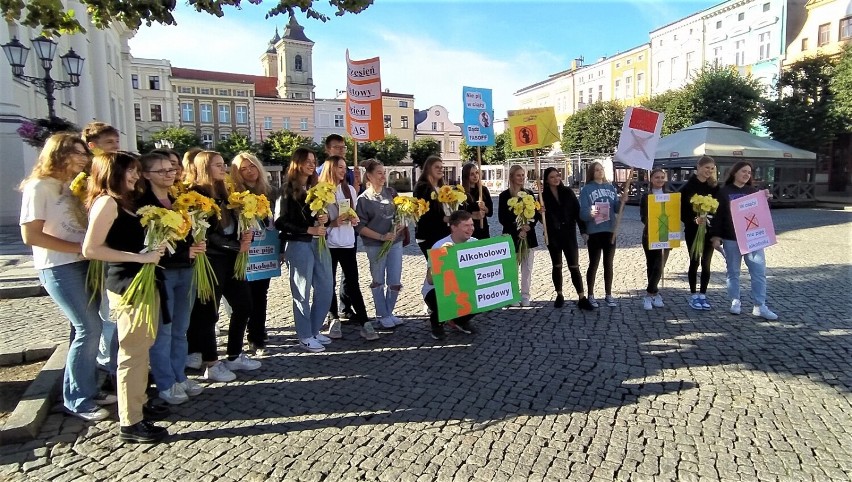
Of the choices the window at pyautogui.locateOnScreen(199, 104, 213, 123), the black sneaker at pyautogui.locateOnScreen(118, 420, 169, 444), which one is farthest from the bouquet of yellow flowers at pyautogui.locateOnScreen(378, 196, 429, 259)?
the window at pyautogui.locateOnScreen(199, 104, 213, 123)

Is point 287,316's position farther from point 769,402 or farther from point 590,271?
point 769,402

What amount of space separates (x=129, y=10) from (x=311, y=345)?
372 centimetres

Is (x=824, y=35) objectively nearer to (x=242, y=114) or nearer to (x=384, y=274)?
(x=384, y=274)

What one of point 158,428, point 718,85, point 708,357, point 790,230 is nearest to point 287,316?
point 158,428

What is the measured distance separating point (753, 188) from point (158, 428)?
7165 millimetres

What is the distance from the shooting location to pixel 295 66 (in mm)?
85750

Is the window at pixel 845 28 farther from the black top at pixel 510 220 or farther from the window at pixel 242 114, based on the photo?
the window at pixel 242 114

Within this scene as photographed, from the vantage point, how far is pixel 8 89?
17469 millimetres

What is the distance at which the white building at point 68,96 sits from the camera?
17.6 m

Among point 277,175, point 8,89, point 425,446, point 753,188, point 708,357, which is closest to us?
point 425,446

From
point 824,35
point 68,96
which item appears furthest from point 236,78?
point 824,35

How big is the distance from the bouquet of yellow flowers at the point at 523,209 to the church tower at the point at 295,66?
82868mm

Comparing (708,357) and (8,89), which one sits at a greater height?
(8,89)

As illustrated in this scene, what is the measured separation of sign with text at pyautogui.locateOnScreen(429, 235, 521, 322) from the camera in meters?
5.51
